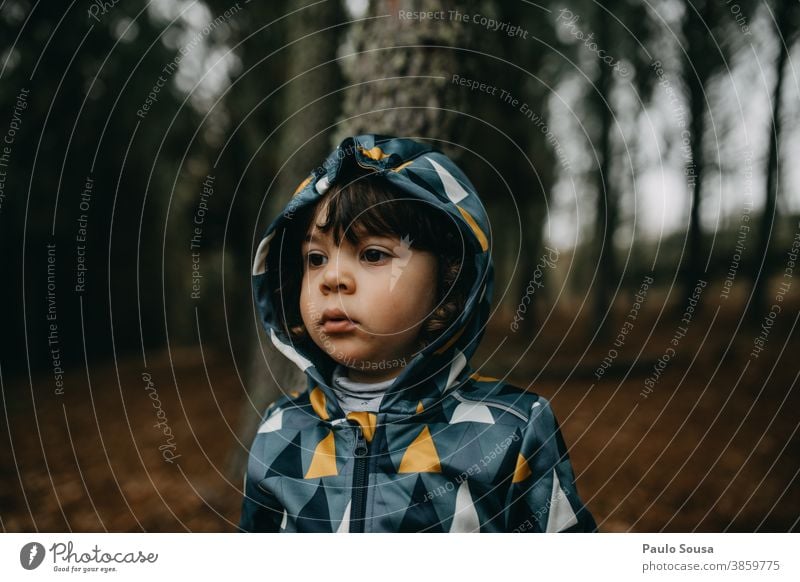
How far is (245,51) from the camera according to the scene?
3939 mm

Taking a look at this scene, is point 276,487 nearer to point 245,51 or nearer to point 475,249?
point 475,249

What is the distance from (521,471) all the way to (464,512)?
15cm

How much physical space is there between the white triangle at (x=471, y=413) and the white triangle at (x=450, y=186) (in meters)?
0.44

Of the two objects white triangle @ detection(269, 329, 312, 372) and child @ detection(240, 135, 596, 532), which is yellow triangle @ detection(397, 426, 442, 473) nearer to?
child @ detection(240, 135, 596, 532)

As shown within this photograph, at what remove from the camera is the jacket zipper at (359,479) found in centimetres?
113

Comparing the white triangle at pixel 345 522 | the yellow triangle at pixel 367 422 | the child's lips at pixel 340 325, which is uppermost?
the child's lips at pixel 340 325

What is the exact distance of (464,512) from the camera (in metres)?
1.12

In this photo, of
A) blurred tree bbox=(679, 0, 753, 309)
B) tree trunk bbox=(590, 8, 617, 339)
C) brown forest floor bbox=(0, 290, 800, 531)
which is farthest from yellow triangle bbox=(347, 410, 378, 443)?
tree trunk bbox=(590, 8, 617, 339)

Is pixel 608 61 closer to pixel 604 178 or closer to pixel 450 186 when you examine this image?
pixel 604 178

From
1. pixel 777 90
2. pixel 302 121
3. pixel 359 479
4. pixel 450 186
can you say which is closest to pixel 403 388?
pixel 359 479

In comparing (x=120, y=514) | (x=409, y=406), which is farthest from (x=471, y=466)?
(x=120, y=514)

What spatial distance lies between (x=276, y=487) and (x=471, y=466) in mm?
442

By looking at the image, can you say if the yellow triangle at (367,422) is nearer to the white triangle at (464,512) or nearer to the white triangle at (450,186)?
the white triangle at (464,512)

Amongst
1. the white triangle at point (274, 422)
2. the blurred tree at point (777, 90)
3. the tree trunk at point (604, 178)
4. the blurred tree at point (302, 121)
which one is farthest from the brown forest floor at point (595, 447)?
the blurred tree at point (777, 90)
